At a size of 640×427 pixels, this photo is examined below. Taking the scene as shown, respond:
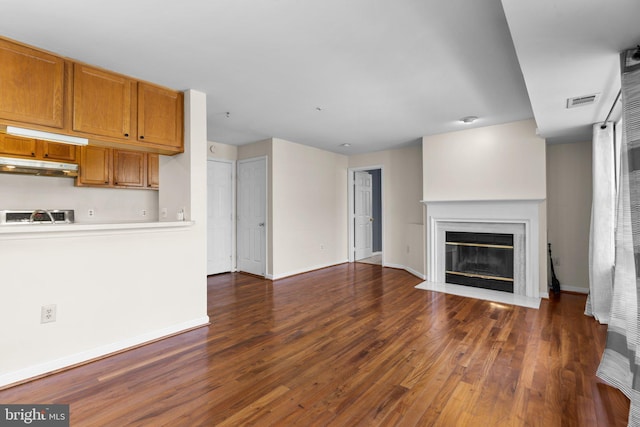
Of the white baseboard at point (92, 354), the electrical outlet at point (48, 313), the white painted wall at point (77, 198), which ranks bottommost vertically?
the white baseboard at point (92, 354)

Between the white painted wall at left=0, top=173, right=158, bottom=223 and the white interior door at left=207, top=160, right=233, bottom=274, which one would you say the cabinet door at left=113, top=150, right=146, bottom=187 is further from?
the white interior door at left=207, top=160, right=233, bottom=274

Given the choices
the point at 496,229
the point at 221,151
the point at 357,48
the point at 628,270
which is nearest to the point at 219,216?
the point at 221,151

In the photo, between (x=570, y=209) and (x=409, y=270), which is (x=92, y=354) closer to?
(x=409, y=270)

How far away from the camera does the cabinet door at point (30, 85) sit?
217 cm

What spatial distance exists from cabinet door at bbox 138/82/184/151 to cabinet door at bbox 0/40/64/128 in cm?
59

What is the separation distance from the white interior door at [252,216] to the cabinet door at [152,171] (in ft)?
5.22

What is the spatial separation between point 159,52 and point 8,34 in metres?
0.95

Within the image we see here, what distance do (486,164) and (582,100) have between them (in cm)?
175

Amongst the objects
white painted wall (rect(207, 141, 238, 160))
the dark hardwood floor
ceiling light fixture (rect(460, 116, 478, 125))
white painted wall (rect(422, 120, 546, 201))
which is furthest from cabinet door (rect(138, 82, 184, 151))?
white painted wall (rect(422, 120, 546, 201))

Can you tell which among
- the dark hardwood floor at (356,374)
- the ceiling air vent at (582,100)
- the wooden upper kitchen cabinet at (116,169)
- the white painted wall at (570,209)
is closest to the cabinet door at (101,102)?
the wooden upper kitchen cabinet at (116,169)

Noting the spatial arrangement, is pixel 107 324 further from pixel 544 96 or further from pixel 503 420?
pixel 544 96

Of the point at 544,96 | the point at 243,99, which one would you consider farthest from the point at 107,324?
the point at 544,96

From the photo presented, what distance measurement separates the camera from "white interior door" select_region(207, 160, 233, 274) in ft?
17.8

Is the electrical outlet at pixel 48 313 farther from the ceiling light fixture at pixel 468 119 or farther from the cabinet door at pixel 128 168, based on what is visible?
the ceiling light fixture at pixel 468 119
